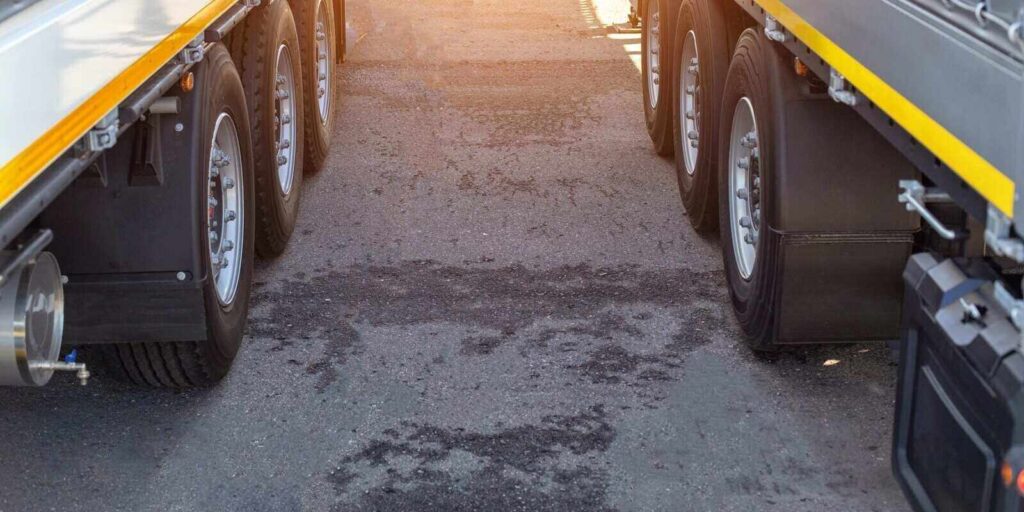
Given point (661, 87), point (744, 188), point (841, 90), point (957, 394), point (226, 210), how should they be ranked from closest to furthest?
point (957, 394) → point (841, 90) → point (226, 210) → point (744, 188) → point (661, 87)

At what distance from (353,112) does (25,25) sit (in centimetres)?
580

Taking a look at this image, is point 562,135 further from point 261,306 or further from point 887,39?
point 887,39

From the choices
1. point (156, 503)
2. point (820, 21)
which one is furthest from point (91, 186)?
point (820, 21)

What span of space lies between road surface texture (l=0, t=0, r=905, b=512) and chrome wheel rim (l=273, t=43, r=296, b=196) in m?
0.29

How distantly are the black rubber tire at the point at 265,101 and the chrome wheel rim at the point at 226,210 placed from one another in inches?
22.5

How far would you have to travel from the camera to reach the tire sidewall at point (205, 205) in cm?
402

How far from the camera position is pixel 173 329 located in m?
3.98

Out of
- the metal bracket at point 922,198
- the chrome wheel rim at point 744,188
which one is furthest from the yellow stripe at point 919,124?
the chrome wheel rim at point 744,188

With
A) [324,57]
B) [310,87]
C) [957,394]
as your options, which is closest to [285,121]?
[310,87]

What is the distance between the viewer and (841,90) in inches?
133

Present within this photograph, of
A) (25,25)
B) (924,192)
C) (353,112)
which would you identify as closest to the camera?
(25,25)

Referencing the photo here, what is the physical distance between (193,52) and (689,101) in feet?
10.9

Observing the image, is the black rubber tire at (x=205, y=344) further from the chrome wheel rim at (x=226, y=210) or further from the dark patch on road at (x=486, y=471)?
the dark patch on road at (x=486, y=471)

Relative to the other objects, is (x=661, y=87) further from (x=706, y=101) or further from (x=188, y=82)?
(x=188, y=82)
